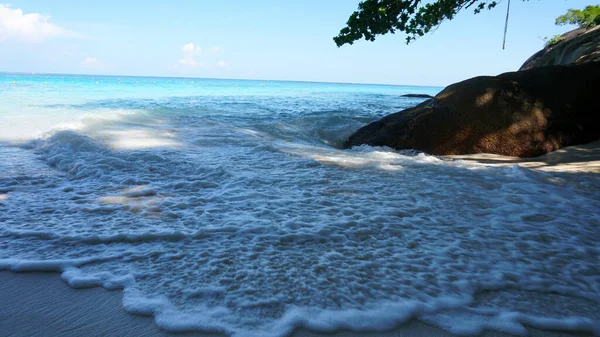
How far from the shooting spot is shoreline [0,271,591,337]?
1.60 metres

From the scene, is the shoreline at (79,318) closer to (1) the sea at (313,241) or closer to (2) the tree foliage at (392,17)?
(1) the sea at (313,241)

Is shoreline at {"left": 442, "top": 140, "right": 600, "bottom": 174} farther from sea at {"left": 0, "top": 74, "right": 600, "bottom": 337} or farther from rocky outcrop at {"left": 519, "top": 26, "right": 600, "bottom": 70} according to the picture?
rocky outcrop at {"left": 519, "top": 26, "right": 600, "bottom": 70}

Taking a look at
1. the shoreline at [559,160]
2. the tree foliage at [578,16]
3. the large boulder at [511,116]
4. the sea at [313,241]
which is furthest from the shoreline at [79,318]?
the tree foliage at [578,16]

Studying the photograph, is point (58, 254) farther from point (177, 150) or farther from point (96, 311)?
point (177, 150)

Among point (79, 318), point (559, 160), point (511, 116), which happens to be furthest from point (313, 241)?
point (511, 116)

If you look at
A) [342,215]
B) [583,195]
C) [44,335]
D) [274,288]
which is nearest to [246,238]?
[274,288]

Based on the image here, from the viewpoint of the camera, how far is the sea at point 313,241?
Result: 176 cm

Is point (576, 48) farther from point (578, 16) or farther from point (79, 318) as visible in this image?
point (578, 16)

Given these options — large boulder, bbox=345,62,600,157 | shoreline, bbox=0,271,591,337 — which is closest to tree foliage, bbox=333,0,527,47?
large boulder, bbox=345,62,600,157

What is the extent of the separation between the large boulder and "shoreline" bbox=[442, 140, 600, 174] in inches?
8.1

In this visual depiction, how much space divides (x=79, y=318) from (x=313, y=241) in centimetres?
139

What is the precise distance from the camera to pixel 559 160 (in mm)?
5172

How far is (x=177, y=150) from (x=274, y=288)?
4.09 metres

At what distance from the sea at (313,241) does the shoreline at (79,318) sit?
41 millimetres
